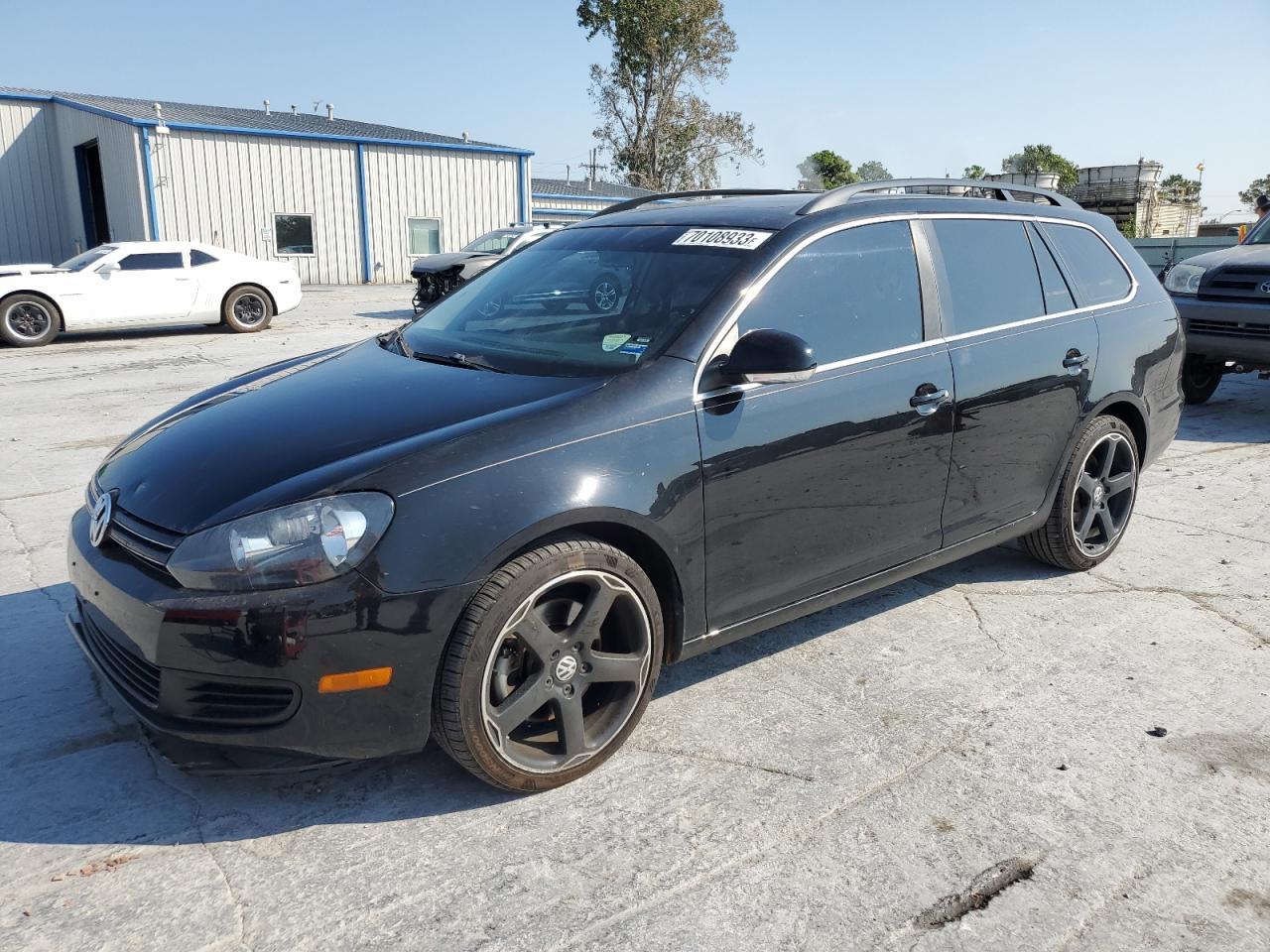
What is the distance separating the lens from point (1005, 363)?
4055 mm

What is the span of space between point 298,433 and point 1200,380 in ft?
29.3

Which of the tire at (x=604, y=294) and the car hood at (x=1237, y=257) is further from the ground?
the car hood at (x=1237, y=257)

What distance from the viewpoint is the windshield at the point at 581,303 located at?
334 centimetres

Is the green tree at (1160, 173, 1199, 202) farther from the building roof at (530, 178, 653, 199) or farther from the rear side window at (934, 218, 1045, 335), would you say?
the rear side window at (934, 218, 1045, 335)

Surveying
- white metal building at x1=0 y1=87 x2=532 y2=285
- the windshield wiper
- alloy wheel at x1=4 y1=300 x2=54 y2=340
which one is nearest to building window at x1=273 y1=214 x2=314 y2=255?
white metal building at x1=0 y1=87 x2=532 y2=285

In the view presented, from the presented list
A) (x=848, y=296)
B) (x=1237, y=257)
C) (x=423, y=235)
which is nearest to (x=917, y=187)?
(x=848, y=296)

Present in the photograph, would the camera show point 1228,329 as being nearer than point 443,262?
Yes

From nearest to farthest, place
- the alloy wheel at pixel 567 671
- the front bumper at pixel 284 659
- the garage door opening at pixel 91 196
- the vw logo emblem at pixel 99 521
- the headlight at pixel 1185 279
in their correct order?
1. the front bumper at pixel 284 659
2. the alloy wheel at pixel 567 671
3. the vw logo emblem at pixel 99 521
4. the headlight at pixel 1185 279
5. the garage door opening at pixel 91 196

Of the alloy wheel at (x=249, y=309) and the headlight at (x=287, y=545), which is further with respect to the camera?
the alloy wheel at (x=249, y=309)

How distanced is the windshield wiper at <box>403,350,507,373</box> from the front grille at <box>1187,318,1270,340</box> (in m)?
7.22

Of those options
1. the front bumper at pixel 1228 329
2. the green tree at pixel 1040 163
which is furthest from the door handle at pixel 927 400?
Answer: the green tree at pixel 1040 163

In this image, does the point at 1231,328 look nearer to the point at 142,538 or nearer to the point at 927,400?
the point at 927,400

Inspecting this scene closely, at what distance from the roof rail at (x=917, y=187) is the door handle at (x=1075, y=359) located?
0.77 meters

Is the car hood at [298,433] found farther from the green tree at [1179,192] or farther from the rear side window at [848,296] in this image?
the green tree at [1179,192]
